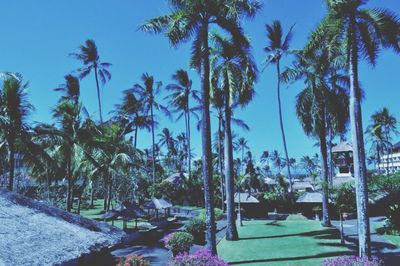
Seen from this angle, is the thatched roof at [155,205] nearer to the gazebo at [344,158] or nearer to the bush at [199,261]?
the bush at [199,261]

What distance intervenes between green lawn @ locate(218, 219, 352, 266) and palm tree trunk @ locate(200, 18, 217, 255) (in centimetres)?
392

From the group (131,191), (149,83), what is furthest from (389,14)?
(149,83)

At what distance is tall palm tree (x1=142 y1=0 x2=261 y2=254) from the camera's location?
1445 centimetres

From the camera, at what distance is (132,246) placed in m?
21.9

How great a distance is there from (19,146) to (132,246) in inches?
361

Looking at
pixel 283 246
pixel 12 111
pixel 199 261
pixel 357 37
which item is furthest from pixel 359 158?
pixel 12 111

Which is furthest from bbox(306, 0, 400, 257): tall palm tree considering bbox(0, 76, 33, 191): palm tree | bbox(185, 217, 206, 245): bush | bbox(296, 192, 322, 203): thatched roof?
bbox(296, 192, 322, 203): thatched roof

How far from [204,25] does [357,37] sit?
→ 674 cm

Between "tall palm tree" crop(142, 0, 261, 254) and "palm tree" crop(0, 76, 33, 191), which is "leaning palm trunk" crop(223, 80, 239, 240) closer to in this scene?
"tall palm tree" crop(142, 0, 261, 254)

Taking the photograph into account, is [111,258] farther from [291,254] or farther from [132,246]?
Result: [291,254]

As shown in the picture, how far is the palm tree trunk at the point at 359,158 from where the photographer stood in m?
13.7

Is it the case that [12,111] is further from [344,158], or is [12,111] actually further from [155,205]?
[344,158]

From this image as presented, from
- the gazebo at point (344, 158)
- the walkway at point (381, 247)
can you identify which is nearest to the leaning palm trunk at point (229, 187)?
the walkway at point (381, 247)

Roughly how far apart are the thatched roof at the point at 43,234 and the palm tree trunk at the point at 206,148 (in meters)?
5.54
